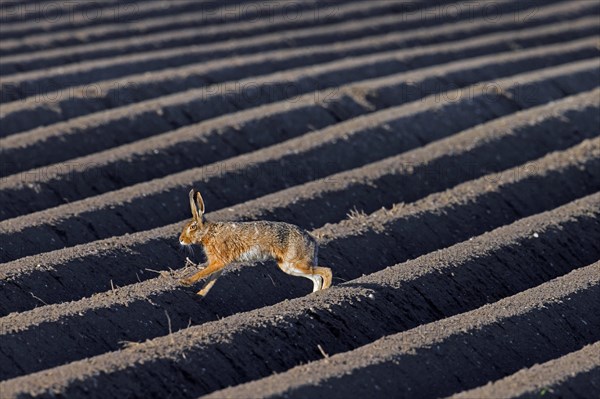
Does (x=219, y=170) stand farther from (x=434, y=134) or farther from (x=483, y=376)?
(x=483, y=376)

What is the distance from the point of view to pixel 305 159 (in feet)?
39.6

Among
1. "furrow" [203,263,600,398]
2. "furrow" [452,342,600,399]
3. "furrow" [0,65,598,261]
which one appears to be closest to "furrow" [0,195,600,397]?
"furrow" [203,263,600,398]

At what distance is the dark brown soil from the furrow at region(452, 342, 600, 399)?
0.02m

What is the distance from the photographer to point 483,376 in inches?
290

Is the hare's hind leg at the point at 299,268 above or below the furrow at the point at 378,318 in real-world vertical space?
above

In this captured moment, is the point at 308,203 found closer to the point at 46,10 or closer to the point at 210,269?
the point at 210,269

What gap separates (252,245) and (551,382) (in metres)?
2.24

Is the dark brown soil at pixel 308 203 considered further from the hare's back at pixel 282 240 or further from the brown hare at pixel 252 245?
the hare's back at pixel 282 240

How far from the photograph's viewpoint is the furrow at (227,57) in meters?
14.9

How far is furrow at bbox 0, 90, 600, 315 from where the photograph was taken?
8.79 m

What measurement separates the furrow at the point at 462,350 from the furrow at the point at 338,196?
81.5 inches

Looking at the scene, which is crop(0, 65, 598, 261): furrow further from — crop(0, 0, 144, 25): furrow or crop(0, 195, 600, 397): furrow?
crop(0, 0, 144, 25): furrow

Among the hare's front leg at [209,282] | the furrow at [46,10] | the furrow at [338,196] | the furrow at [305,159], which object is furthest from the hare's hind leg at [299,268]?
the furrow at [46,10]

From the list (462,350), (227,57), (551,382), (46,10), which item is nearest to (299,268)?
(462,350)
